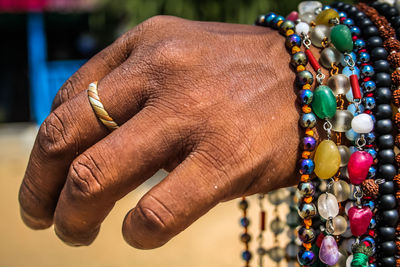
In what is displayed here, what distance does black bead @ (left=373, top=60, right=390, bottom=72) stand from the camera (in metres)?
1.09

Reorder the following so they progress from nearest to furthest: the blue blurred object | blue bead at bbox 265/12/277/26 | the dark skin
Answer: the dark skin → blue bead at bbox 265/12/277/26 → the blue blurred object

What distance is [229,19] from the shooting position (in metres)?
5.07

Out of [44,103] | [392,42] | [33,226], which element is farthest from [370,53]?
[44,103]

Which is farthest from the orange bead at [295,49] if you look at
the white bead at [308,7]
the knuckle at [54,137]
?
the knuckle at [54,137]

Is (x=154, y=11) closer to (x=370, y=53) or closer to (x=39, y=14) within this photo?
(x=370, y=53)

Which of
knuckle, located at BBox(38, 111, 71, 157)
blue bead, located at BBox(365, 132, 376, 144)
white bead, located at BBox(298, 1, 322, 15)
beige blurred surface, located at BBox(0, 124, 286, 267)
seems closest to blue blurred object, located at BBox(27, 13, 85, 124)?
beige blurred surface, located at BBox(0, 124, 286, 267)

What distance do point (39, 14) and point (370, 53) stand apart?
10.8m

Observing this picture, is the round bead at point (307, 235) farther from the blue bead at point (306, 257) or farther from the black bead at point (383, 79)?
the black bead at point (383, 79)

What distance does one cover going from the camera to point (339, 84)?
1057 millimetres

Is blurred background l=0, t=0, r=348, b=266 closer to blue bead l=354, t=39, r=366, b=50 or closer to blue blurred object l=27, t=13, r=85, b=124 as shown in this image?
blue blurred object l=27, t=13, r=85, b=124

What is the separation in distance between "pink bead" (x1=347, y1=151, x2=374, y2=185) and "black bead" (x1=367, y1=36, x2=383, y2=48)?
28 centimetres

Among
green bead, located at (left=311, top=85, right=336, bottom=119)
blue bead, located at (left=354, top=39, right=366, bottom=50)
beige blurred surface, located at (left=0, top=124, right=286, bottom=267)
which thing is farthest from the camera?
beige blurred surface, located at (left=0, top=124, right=286, bottom=267)

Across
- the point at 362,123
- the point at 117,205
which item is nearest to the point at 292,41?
the point at 362,123

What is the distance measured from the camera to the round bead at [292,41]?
3.59 feet
